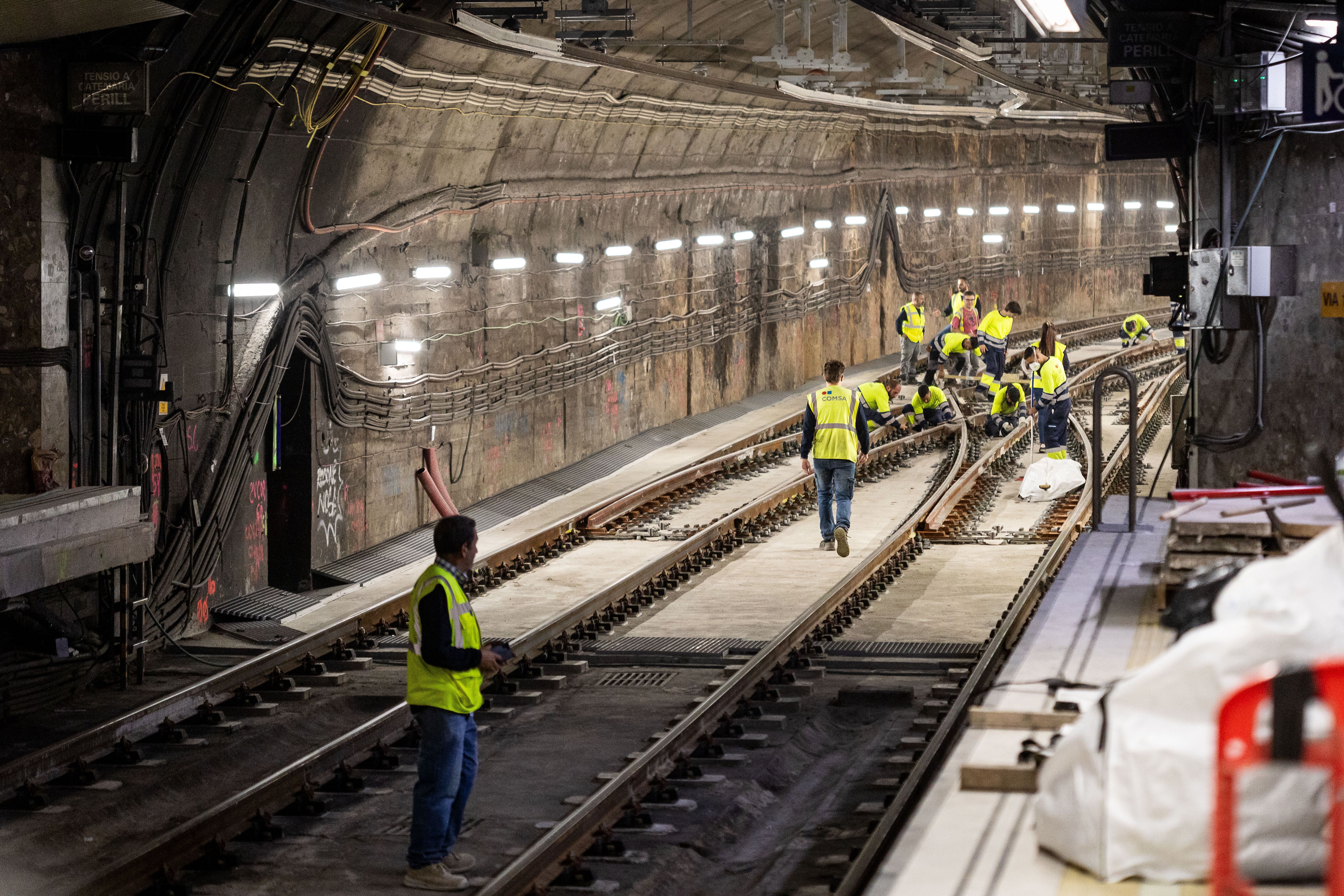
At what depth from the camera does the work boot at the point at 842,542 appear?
1595cm

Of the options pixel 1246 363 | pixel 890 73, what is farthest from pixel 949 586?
pixel 890 73

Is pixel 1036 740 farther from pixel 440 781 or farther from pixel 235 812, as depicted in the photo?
pixel 235 812

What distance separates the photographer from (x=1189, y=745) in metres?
4.75

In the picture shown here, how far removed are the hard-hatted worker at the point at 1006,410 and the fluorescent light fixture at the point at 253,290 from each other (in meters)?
11.0

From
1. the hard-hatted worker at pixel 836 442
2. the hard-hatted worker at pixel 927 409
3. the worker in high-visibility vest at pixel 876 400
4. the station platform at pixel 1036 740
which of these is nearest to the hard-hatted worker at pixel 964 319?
the hard-hatted worker at pixel 927 409

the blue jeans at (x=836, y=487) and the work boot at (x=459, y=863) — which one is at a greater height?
the blue jeans at (x=836, y=487)

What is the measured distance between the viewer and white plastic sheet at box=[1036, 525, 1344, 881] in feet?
14.9

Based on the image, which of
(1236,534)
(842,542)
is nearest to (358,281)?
(842,542)

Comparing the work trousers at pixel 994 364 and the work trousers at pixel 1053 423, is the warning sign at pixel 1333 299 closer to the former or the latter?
the work trousers at pixel 1053 423

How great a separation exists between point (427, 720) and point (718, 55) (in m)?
16.1

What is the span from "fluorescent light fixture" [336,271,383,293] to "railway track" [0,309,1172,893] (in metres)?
2.70

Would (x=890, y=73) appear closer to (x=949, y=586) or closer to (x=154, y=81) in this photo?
(x=949, y=586)

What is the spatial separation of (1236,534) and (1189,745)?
3.91m

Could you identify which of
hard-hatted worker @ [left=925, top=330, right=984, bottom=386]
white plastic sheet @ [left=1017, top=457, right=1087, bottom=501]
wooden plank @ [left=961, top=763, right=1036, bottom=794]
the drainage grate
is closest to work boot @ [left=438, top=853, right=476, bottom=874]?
wooden plank @ [left=961, top=763, right=1036, bottom=794]
